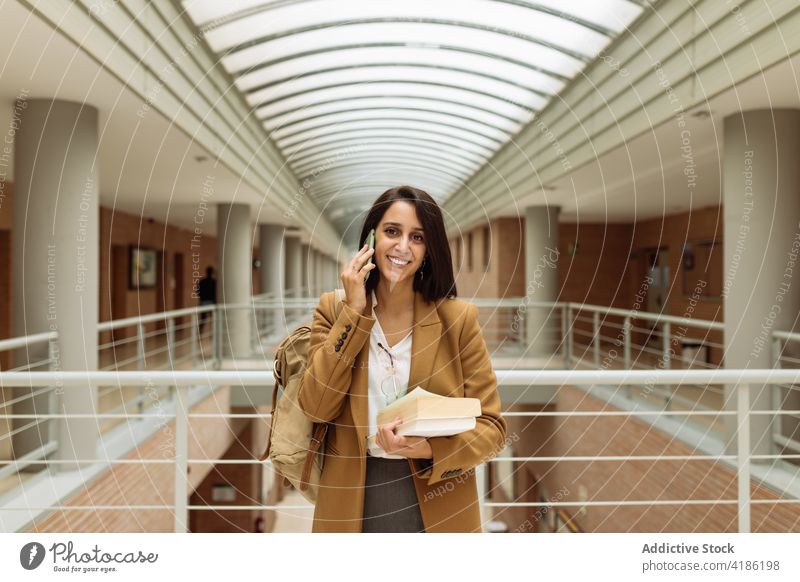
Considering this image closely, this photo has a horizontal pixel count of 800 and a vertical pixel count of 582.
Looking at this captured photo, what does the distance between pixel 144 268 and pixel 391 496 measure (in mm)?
13667

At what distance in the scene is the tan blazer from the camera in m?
1.34

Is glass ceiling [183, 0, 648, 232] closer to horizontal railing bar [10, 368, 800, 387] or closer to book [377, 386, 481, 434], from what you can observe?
horizontal railing bar [10, 368, 800, 387]

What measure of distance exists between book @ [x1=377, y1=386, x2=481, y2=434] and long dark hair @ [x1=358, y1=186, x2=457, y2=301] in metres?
0.24

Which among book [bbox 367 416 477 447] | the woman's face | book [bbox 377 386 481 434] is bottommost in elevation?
book [bbox 367 416 477 447]

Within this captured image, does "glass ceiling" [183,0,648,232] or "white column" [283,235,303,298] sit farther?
"white column" [283,235,303,298]

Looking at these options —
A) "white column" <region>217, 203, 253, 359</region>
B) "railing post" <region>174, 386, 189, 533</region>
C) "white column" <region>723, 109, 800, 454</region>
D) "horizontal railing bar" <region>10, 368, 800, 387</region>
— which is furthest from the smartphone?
"white column" <region>217, 203, 253, 359</region>

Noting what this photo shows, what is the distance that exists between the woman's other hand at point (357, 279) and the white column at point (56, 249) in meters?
3.59

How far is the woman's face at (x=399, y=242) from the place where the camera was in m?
1.37

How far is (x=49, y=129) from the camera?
4426 mm

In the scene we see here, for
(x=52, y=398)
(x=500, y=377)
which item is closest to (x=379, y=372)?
(x=500, y=377)

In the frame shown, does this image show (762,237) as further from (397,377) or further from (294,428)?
(294,428)

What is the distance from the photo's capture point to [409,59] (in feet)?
17.9

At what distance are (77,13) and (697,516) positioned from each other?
5.56 metres

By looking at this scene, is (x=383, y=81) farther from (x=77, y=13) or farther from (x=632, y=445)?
(x=632, y=445)
